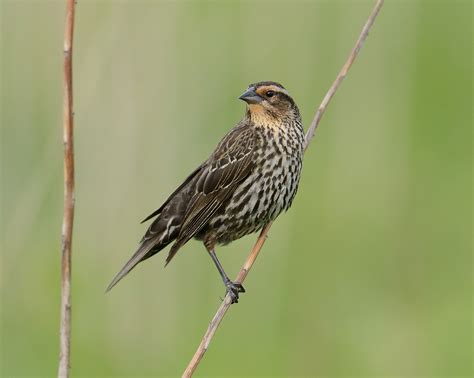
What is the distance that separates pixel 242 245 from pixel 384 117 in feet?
4.54

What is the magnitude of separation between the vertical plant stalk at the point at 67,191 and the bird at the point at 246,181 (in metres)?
1.80

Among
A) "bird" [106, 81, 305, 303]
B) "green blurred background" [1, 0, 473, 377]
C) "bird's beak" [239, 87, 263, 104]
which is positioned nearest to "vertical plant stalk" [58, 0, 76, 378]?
"bird" [106, 81, 305, 303]

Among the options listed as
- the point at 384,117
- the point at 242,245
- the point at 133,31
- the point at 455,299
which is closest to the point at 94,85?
the point at 133,31

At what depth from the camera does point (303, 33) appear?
6414mm

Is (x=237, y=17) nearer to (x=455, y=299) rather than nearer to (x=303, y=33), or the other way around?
(x=303, y=33)

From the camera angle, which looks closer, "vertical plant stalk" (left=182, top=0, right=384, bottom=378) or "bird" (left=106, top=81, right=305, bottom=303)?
"vertical plant stalk" (left=182, top=0, right=384, bottom=378)

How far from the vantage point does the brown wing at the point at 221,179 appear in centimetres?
432

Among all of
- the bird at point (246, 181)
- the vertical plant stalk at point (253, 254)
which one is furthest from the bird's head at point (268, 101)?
the vertical plant stalk at point (253, 254)

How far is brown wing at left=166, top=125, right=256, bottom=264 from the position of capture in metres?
4.32

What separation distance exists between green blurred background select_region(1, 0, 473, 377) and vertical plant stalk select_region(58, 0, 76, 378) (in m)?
2.56

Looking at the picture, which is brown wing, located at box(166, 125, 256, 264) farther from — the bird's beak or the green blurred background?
the green blurred background

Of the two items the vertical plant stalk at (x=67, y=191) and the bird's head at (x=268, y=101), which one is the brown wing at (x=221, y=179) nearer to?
the bird's head at (x=268, y=101)

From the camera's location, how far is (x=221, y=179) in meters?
4.35

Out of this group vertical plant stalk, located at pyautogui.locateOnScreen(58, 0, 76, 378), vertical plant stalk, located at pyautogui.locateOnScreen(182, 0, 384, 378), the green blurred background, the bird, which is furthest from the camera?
the green blurred background
